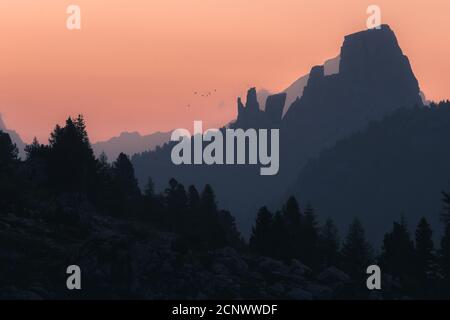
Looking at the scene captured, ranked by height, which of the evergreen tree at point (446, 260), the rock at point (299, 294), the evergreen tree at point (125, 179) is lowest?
the rock at point (299, 294)

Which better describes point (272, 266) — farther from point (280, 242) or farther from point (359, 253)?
point (359, 253)

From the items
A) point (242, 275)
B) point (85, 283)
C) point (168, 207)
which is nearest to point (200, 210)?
point (168, 207)

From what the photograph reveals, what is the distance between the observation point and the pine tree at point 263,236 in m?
141

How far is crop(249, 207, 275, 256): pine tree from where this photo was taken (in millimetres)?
141000

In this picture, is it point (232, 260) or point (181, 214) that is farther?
point (181, 214)

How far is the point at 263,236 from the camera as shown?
142375mm

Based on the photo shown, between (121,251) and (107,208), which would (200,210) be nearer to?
(107,208)

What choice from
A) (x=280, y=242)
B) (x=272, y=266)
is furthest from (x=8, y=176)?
(x=272, y=266)

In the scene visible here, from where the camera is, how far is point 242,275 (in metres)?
127

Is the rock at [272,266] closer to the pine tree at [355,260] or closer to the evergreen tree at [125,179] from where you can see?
the pine tree at [355,260]

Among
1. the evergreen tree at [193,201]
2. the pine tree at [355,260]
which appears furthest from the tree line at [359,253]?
the evergreen tree at [193,201]

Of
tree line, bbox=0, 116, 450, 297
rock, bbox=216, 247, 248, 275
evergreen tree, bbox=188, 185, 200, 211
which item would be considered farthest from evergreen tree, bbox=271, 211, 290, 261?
evergreen tree, bbox=188, 185, 200, 211

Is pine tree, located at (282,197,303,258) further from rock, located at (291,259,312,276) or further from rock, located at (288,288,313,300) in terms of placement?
rock, located at (288,288,313,300)

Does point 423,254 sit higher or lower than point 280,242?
lower
